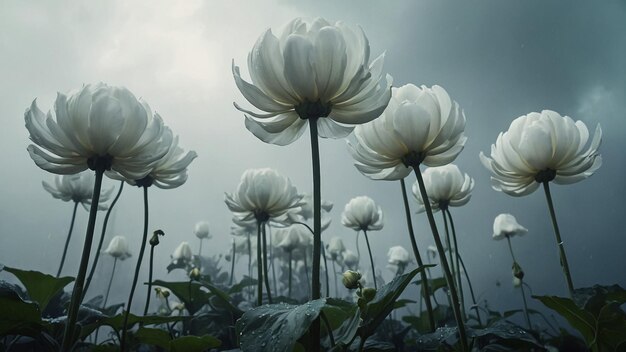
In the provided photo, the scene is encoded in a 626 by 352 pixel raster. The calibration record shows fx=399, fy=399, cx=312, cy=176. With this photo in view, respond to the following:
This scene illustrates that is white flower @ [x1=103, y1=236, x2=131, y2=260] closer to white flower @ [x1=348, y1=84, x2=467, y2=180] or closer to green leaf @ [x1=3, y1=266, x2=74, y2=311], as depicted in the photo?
green leaf @ [x1=3, y1=266, x2=74, y2=311]

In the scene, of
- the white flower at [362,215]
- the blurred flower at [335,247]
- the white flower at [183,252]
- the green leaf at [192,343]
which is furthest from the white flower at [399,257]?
the green leaf at [192,343]

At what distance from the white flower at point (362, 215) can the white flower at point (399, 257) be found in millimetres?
1358

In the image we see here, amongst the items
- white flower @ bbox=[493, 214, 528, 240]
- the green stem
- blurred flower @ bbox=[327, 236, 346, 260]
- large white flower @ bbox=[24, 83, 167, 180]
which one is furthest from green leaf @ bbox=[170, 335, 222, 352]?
blurred flower @ bbox=[327, 236, 346, 260]

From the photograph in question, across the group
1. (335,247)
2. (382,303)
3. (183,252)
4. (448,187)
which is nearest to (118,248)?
(183,252)

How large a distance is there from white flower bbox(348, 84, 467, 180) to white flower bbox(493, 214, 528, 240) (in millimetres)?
1707

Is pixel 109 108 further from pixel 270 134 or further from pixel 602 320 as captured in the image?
pixel 602 320

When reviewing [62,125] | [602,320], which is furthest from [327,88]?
[602,320]

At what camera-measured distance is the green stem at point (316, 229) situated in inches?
26.4

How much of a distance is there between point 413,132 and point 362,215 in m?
1.26

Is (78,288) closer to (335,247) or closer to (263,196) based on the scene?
(263,196)

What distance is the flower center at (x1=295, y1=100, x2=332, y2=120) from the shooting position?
0.83 meters

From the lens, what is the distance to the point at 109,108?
2.87 ft

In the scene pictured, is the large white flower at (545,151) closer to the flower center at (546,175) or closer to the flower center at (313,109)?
the flower center at (546,175)

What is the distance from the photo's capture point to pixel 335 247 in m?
3.65
